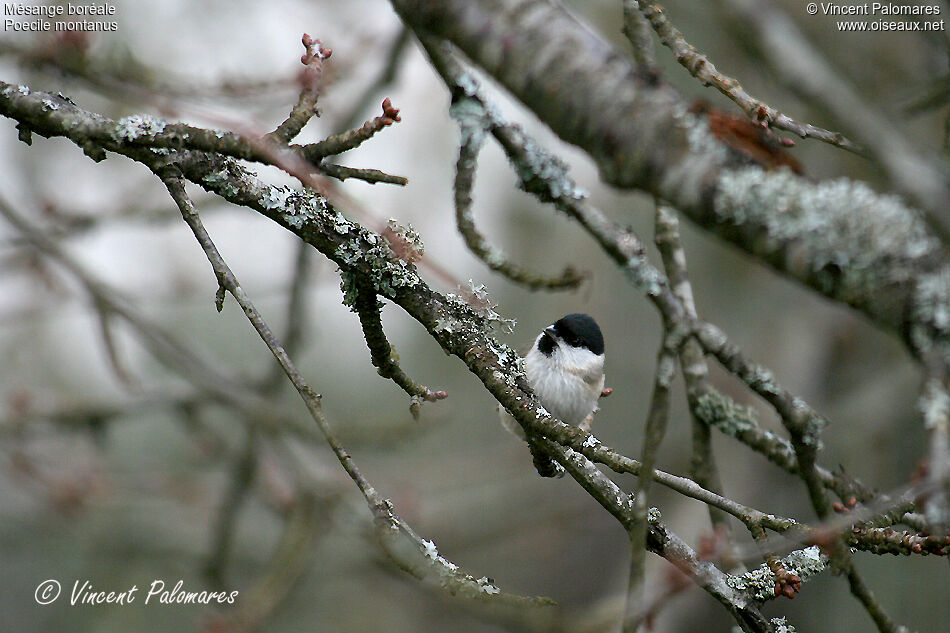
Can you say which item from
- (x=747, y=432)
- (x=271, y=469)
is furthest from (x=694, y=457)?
(x=271, y=469)

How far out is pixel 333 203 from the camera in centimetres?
187

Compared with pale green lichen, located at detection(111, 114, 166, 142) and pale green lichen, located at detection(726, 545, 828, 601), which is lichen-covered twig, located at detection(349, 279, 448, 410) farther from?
pale green lichen, located at detection(726, 545, 828, 601)

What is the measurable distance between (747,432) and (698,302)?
5.98 metres

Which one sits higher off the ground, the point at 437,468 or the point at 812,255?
the point at 437,468

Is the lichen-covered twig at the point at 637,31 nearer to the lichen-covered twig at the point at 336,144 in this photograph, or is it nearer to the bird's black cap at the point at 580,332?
the lichen-covered twig at the point at 336,144

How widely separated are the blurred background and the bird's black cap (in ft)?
3.18

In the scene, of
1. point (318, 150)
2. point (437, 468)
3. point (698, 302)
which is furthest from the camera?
point (698, 302)

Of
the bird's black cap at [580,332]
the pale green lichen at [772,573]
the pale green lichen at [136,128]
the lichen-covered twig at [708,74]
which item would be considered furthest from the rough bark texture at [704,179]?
the bird's black cap at [580,332]

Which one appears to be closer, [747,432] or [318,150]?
[318,150]

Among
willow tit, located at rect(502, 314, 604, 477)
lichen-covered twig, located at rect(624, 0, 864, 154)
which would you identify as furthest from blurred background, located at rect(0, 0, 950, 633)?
willow tit, located at rect(502, 314, 604, 477)

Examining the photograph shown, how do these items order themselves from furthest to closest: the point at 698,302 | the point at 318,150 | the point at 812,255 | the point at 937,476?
1. the point at 698,302
2. the point at 318,150
3. the point at 812,255
4. the point at 937,476

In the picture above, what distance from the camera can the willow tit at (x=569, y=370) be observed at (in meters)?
3.94

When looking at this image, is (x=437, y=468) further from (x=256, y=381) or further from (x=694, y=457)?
(x=694, y=457)

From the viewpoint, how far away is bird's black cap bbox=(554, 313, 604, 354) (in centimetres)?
409
